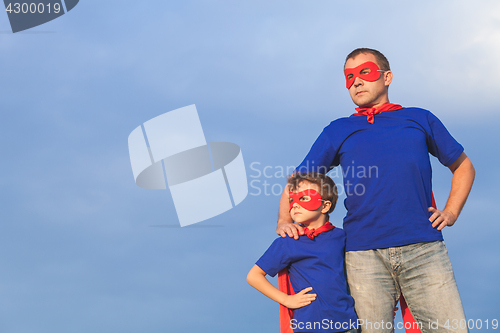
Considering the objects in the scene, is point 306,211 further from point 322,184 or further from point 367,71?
point 367,71

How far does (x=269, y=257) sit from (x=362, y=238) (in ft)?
2.67

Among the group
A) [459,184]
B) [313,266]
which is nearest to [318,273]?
[313,266]

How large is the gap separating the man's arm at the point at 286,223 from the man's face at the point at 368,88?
113 cm

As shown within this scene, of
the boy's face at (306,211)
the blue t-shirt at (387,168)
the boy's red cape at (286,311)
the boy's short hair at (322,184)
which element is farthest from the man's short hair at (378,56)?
the boy's red cape at (286,311)

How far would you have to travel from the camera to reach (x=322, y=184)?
4.19 m

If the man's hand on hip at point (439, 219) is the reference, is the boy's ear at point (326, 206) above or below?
above

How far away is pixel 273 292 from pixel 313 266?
1.36 feet

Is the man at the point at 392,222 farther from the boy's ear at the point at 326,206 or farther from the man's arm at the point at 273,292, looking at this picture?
the man's arm at the point at 273,292

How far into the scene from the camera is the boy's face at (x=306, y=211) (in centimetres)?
409

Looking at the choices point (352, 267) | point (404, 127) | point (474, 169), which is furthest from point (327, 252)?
point (474, 169)

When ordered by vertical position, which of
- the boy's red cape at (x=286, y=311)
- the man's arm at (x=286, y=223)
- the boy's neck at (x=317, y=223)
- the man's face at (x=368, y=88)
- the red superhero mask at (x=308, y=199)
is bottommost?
the boy's red cape at (x=286, y=311)

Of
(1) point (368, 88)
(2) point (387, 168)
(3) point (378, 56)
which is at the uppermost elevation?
(3) point (378, 56)

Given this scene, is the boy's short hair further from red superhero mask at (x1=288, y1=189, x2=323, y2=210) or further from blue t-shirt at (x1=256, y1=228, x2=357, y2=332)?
blue t-shirt at (x1=256, y1=228, x2=357, y2=332)

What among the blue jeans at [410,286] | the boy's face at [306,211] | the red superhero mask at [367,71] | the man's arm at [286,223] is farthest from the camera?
the red superhero mask at [367,71]
